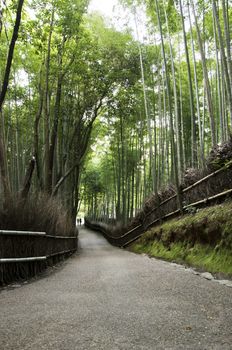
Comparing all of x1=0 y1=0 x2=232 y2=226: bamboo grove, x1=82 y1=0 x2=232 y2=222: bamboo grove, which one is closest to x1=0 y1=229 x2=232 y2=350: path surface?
x1=82 y1=0 x2=232 y2=222: bamboo grove

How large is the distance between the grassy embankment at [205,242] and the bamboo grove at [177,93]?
1159 millimetres

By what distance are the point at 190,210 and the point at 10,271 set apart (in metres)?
3.34

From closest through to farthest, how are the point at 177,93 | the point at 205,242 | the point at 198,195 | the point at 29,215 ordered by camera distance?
the point at 29,215
the point at 205,242
the point at 198,195
the point at 177,93

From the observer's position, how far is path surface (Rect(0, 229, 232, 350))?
63.8 inches

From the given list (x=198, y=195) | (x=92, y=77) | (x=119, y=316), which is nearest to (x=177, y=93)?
(x=92, y=77)

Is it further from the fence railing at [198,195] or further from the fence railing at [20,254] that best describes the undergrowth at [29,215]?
the fence railing at [198,195]

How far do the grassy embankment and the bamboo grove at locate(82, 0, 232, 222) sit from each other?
1159 millimetres

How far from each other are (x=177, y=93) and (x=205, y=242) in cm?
755

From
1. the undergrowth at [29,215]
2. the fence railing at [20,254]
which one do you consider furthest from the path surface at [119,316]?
the undergrowth at [29,215]

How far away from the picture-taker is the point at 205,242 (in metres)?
4.45

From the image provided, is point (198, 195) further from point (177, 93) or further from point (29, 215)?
point (177, 93)

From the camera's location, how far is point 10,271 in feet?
12.3

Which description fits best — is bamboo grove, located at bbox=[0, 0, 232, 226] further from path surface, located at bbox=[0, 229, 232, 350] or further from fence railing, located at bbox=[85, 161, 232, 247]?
path surface, located at bbox=[0, 229, 232, 350]

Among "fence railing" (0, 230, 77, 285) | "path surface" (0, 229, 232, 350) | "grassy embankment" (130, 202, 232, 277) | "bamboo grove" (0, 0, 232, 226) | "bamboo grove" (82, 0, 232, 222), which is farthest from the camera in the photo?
"bamboo grove" (0, 0, 232, 226)
